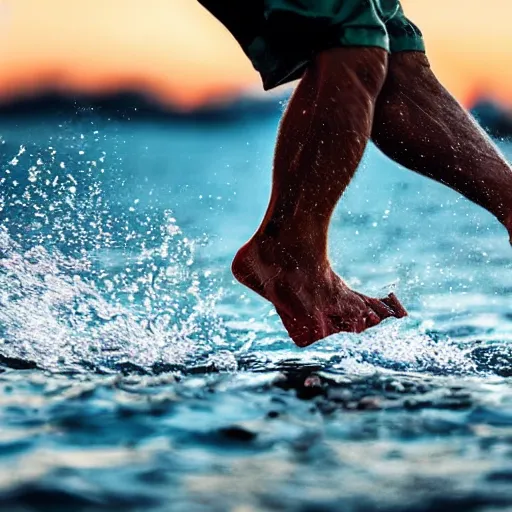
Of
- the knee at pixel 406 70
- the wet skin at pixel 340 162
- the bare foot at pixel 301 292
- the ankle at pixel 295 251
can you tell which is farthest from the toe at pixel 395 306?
the knee at pixel 406 70

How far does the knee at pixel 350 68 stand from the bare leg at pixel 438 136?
216 mm

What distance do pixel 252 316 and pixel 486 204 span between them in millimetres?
1014

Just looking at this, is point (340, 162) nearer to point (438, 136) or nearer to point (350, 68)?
point (350, 68)

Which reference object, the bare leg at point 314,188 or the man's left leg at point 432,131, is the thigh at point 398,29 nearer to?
the man's left leg at point 432,131

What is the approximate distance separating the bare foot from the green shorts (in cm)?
41

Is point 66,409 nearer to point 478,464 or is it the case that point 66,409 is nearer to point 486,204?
point 478,464

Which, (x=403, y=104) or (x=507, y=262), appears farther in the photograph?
(x=507, y=262)

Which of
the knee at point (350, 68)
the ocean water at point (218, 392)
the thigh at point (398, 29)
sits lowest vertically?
the ocean water at point (218, 392)

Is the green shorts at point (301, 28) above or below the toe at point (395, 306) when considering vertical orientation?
above

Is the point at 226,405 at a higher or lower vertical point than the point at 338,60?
lower

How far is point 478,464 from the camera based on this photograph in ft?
3.97

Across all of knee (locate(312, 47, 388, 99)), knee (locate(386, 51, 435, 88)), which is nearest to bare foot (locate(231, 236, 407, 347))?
knee (locate(312, 47, 388, 99))

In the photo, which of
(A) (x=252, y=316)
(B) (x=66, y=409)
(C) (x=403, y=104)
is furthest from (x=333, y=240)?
(B) (x=66, y=409)

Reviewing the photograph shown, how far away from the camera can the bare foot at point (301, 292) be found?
6.72 ft
